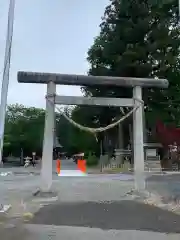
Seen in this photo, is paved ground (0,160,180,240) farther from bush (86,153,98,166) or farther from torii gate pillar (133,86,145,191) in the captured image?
bush (86,153,98,166)

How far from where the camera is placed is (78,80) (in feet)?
41.9

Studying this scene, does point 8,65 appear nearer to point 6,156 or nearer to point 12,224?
point 12,224

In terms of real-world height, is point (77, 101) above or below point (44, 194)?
above

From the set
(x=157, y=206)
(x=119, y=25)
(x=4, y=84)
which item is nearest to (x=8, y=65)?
(x=4, y=84)

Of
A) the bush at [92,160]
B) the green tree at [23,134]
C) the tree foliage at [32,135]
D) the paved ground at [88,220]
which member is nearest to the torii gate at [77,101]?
the paved ground at [88,220]

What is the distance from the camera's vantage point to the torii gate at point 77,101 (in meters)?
12.4

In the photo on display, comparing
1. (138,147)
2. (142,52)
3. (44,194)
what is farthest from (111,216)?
(142,52)

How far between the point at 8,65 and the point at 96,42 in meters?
29.7

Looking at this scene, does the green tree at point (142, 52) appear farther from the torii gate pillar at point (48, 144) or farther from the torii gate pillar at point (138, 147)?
the torii gate pillar at point (48, 144)

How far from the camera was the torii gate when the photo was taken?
487 inches

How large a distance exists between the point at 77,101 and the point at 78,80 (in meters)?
0.72

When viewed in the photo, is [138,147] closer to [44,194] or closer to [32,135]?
[44,194]

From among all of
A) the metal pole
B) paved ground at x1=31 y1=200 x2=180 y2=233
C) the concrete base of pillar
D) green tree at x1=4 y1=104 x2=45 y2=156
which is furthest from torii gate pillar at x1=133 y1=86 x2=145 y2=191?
green tree at x1=4 y1=104 x2=45 y2=156

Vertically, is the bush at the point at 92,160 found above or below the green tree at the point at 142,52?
below
